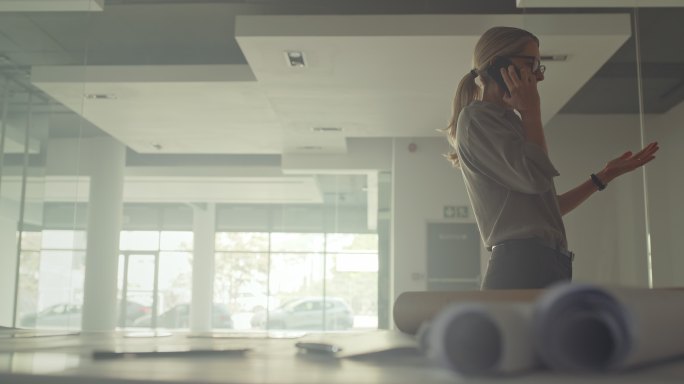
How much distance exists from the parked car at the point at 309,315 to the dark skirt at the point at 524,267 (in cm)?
1018

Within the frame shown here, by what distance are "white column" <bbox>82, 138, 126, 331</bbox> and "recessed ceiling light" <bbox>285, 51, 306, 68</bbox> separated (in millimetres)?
5289

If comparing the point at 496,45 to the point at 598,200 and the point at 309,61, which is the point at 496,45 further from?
the point at 598,200

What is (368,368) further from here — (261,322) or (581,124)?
(261,322)

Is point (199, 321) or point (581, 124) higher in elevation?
point (581, 124)

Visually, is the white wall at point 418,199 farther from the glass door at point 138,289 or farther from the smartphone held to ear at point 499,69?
the glass door at point 138,289

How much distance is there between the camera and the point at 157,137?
30.0 ft

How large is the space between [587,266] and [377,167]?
3237 millimetres

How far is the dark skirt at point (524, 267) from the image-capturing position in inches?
52.1

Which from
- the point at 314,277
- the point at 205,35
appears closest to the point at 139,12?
the point at 205,35

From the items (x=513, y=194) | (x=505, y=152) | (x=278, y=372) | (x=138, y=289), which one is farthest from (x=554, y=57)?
(x=138, y=289)

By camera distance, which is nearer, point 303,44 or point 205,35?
point 303,44

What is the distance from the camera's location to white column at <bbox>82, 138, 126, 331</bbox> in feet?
31.3

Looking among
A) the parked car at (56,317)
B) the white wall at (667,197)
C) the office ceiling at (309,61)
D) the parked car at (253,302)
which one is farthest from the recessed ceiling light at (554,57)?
the parked car at (253,302)

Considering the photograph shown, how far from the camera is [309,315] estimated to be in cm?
1213
